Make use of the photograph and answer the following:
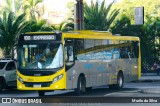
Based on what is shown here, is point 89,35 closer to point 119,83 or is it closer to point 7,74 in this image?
point 119,83

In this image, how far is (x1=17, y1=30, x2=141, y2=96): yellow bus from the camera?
75.0 feet

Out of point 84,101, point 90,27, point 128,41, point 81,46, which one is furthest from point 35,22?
point 84,101

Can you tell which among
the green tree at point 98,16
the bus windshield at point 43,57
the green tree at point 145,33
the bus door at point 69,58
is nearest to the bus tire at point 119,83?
the bus door at point 69,58

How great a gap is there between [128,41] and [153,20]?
20246 mm

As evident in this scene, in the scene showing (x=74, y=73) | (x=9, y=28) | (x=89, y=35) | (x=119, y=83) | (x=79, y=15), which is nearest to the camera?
(x=74, y=73)

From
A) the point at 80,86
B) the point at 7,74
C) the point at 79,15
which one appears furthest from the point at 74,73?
the point at 79,15

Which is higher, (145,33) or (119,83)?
(145,33)

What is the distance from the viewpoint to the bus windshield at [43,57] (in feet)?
75.0

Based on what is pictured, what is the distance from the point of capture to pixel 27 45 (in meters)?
23.4

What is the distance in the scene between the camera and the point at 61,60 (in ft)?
75.3

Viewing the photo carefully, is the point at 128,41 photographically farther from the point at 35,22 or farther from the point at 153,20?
the point at 153,20

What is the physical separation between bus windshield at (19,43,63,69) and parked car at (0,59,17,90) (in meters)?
5.01

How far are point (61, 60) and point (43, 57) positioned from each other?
2.47 ft

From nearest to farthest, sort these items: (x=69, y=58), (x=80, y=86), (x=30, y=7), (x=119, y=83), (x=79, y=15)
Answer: (x=69, y=58), (x=80, y=86), (x=119, y=83), (x=79, y=15), (x=30, y=7)
